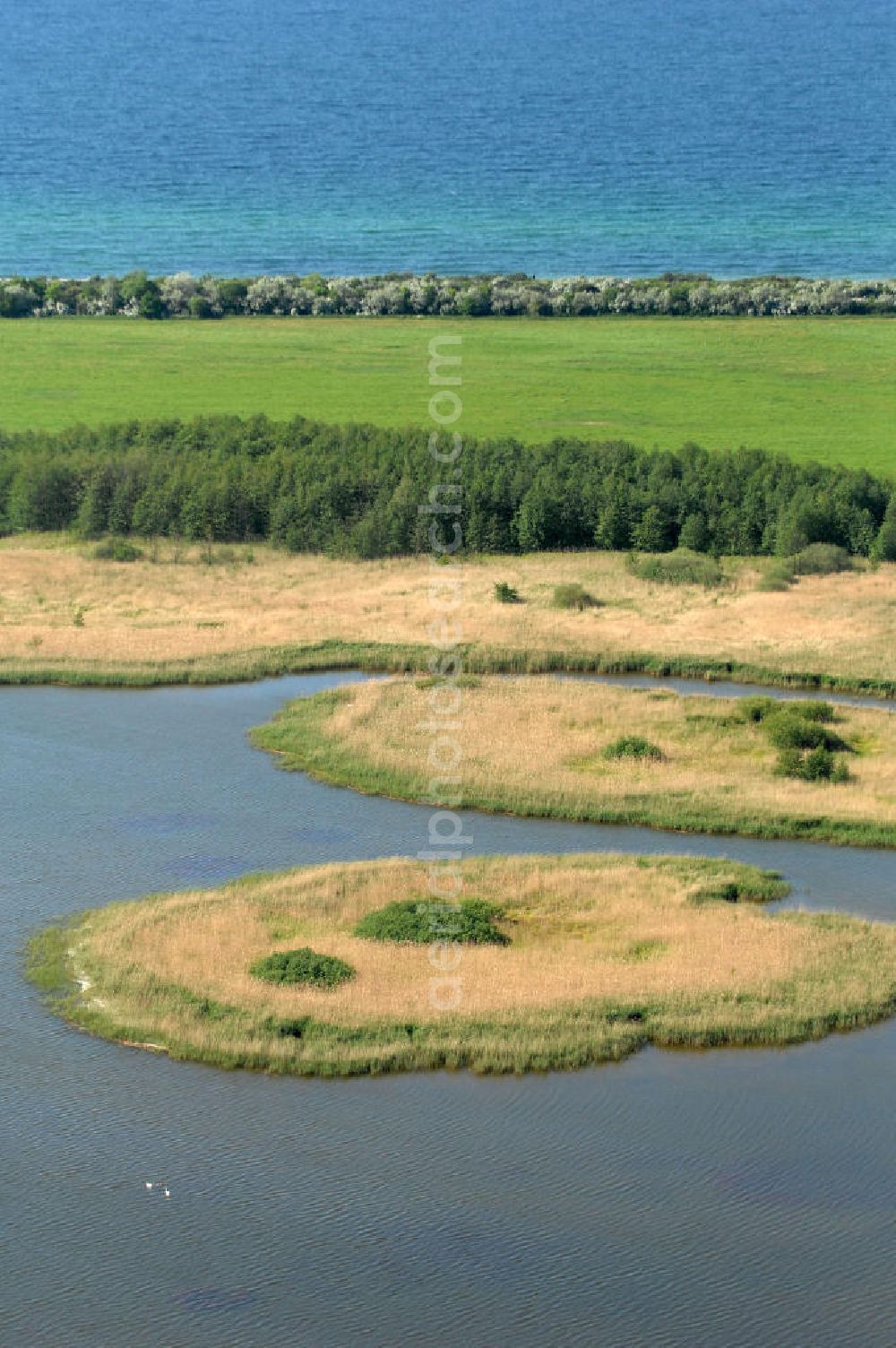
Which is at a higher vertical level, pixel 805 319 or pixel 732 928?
pixel 805 319

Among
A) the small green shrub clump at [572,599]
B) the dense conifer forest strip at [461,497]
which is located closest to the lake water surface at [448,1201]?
the small green shrub clump at [572,599]

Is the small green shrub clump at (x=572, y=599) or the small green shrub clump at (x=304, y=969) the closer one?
the small green shrub clump at (x=304, y=969)


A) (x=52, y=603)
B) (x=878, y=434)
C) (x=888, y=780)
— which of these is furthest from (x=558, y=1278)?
(x=878, y=434)

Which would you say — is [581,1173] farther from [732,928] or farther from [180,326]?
[180,326]

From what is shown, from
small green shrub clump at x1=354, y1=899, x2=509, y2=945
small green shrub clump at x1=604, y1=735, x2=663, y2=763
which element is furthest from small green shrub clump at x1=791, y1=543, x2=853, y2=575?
small green shrub clump at x1=354, y1=899, x2=509, y2=945

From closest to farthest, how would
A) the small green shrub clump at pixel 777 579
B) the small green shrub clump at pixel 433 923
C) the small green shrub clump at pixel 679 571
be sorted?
the small green shrub clump at pixel 433 923, the small green shrub clump at pixel 777 579, the small green shrub clump at pixel 679 571

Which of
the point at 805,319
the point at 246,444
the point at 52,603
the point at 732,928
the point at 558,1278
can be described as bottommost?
the point at 558,1278

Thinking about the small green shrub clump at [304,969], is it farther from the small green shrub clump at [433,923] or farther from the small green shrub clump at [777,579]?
the small green shrub clump at [777,579]

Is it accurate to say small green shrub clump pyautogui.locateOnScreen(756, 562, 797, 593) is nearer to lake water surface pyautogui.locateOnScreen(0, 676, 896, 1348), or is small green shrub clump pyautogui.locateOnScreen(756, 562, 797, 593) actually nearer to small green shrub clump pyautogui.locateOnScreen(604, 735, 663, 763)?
small green shrub clump pyautogui.locateOnScreen(604, 735, 663, 763)
